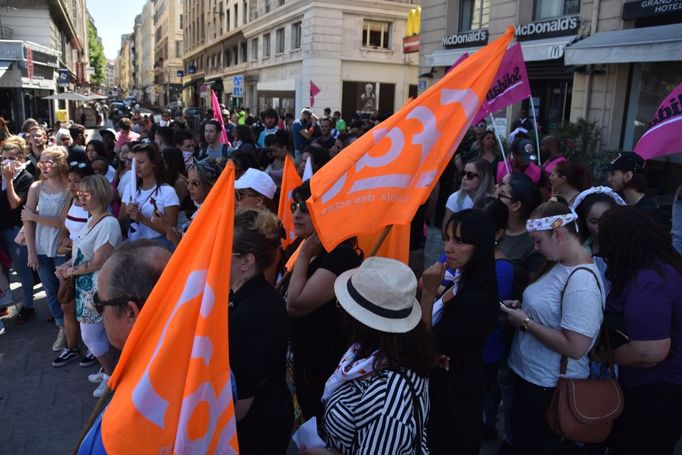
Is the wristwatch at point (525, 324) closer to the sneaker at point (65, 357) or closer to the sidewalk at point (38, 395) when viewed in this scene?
the sidewalk at point (38, 395)

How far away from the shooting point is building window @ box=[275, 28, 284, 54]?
104 ft

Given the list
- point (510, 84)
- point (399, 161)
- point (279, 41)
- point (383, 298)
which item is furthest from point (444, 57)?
point (279, 41)

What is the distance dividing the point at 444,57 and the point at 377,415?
15.7 metres

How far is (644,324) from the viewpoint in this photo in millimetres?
2582

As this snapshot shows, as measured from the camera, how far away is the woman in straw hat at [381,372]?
1.88 meters

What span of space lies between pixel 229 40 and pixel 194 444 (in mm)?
45502

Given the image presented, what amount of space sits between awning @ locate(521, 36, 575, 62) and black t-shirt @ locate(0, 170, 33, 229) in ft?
34.6

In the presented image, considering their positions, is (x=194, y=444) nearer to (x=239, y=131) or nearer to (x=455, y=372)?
(x=455, y=372)

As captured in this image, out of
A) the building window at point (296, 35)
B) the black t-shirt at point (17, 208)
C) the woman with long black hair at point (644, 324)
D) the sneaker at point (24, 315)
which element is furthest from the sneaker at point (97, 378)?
the building window at point (296, 35)

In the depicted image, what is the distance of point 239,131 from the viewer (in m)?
8.05

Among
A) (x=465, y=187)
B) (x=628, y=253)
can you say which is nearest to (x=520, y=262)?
(x=628, y=253)

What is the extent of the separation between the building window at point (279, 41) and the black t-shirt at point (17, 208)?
28.0 metres

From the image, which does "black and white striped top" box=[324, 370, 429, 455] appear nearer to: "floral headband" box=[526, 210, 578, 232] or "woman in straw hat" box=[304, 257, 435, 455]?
"woman in straw hat" box=[304, 257, 435, 455]

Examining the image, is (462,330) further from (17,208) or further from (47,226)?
(17,208)
